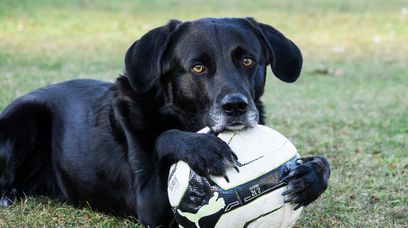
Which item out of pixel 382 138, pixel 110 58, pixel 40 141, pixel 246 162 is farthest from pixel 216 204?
pixel 110 58

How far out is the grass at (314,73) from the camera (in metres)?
4.87

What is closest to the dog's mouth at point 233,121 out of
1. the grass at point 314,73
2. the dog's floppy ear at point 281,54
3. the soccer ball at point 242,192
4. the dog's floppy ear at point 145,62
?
the soccer ball at point 242,192

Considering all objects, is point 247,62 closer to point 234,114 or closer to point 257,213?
point 234,114

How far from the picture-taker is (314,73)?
13.6 m

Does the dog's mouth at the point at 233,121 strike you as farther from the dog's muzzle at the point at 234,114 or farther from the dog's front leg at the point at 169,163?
the dog's front leg at the point at 169,163

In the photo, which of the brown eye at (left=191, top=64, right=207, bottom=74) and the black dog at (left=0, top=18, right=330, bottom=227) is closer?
the black dog at (left=0, top=18, right=330, bottom=227)

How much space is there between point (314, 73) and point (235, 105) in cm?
1002

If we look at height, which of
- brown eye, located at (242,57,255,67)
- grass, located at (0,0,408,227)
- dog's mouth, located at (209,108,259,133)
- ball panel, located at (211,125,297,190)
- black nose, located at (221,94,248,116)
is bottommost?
grass, located at (0,0,408,227)

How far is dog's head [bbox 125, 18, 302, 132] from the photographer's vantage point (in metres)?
4.04

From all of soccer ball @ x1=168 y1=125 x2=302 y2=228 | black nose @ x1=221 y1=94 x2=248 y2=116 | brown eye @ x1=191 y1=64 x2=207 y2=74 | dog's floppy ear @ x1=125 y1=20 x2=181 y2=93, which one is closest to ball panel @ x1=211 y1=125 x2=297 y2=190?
soccer ball @ x1=168 y1=125 x2=302 y2=228

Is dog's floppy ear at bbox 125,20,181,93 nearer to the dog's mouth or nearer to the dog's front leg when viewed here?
the dog's front leg

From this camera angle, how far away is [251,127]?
12.5 feet

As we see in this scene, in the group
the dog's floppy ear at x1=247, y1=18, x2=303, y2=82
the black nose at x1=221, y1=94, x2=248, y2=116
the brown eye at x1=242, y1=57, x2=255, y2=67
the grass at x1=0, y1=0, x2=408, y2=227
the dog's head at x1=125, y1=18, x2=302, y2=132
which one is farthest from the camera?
the grass at x1=0, y1=0, x2=408, y2=227

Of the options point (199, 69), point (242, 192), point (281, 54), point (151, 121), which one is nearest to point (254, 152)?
point (242, 192)
